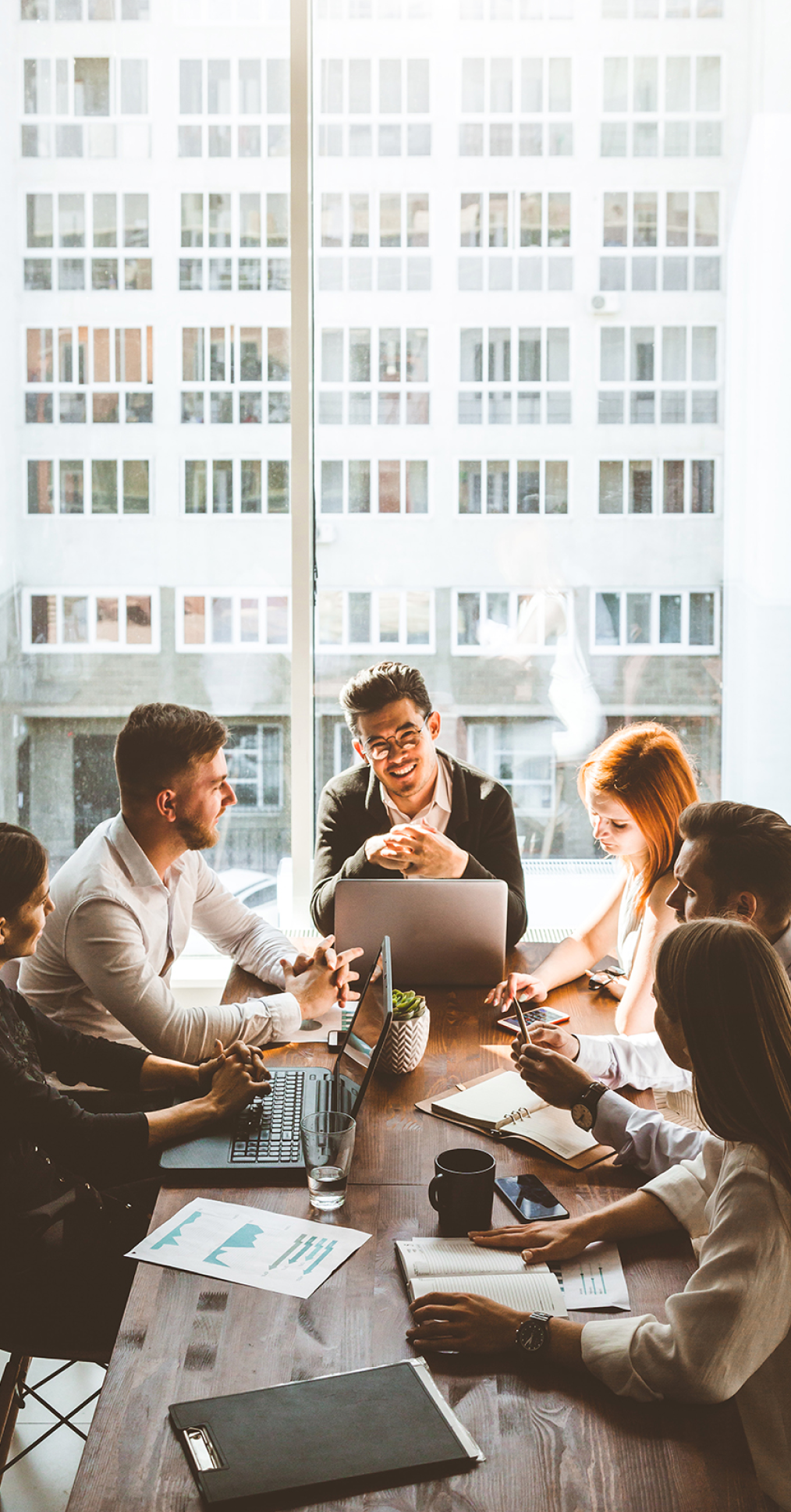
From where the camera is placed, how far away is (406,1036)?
188 cm

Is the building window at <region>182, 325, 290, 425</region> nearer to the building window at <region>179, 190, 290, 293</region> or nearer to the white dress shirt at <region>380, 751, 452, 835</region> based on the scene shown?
the building window at <region>179, 190, 290, 293</region>

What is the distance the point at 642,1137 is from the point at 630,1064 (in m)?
0.34

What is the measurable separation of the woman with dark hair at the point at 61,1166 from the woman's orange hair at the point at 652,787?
2.91 ft

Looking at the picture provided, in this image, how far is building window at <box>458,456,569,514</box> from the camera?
3.35m

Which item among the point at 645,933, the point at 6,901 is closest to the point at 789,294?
the point at 645,933

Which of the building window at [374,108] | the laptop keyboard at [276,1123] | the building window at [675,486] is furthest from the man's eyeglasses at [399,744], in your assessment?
the building window at [374,108]


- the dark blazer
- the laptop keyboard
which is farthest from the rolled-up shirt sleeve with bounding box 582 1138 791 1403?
the dark blazer

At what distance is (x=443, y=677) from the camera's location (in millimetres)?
3434

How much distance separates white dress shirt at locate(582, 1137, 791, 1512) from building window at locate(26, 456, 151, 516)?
277cm

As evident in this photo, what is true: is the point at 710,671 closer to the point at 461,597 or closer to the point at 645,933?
the point at 461,597

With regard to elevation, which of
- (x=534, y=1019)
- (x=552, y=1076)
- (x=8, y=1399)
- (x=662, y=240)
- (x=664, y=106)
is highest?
(x=664, y=106)

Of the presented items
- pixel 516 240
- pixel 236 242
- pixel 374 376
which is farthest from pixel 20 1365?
pixel 516 240

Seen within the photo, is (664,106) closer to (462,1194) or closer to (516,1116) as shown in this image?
(516,1116)

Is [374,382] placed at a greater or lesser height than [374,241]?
lesser
